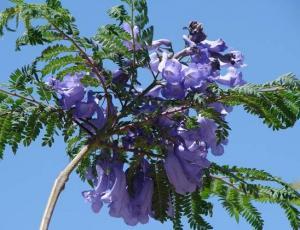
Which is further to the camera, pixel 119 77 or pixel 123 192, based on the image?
pixel 123 192

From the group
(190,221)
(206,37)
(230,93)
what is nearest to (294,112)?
(230,93)

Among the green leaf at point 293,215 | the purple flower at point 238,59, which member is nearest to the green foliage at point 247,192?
the green leaf at point 293,215

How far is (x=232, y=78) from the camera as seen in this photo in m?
3.39

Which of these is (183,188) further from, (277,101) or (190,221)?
(277,101)

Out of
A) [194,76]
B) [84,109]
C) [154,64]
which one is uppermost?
[154,64]

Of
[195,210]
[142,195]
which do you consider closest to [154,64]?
[142,195]

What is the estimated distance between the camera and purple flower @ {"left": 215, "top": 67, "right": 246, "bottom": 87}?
11.1 ft

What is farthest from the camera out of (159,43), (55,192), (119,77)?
(159,43)

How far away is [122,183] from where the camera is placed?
3424 millimetres

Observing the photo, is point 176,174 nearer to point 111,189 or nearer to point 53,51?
point 111,189

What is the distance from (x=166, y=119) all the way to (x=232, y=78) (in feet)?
1.27

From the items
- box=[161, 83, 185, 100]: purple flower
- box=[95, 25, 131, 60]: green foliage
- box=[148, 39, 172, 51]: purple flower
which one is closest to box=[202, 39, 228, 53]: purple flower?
box=[148, 39, 172, 51]: purple flower

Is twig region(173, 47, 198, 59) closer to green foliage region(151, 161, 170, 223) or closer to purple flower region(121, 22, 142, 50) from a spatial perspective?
purple flower region(121, 22, 142, 50)

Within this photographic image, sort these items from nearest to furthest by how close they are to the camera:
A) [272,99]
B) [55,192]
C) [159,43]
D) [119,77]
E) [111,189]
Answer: [55,192] → [272,99] → [119,77] → [159,43] → [111,189]
